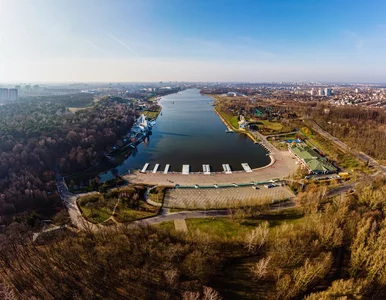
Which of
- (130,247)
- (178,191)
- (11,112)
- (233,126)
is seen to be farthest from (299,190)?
(11,112)

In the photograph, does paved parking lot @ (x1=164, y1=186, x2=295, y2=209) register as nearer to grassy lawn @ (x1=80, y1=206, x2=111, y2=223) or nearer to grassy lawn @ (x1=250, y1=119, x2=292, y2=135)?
grassy lawn @ (x1=80, y1=206, x2=111, y2=223)

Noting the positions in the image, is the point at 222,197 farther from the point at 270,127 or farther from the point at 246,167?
the point at 270,127

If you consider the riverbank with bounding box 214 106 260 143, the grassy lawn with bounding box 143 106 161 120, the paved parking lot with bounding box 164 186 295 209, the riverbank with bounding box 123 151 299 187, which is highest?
the grassy lawn with bounding box 143 106 161 120

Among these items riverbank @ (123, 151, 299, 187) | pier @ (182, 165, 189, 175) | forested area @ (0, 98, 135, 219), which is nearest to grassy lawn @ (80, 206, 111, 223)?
forested area @ (0, 98, 135, 219)

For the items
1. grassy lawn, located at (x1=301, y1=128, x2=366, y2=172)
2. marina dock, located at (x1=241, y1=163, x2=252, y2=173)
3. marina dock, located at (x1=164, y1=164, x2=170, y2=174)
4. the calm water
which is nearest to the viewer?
marina dock, located at (x1=164, y1=164, x2=170, y2=174)

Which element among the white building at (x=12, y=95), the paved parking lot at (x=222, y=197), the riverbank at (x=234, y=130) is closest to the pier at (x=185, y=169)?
the paved parking lot at (x=222, y=197)

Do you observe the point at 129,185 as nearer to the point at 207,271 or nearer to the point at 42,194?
the point at 42,194

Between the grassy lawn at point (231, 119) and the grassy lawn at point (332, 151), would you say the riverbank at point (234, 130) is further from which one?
the grassy lawn at point (332, 151)

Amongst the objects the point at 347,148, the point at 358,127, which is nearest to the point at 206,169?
the point at 347,148
